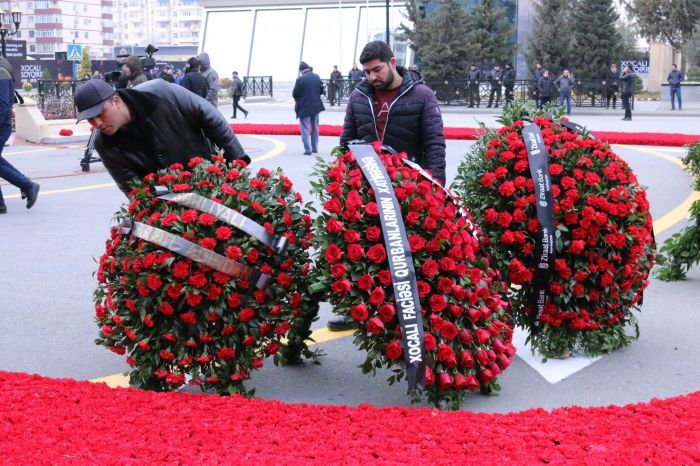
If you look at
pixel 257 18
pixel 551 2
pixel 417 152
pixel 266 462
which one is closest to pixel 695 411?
pixel 266 462

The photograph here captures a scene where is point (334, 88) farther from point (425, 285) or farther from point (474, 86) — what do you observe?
point (425, 285)

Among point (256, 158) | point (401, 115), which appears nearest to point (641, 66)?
point (256, 158)

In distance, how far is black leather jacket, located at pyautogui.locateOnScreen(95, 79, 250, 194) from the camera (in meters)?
5.02

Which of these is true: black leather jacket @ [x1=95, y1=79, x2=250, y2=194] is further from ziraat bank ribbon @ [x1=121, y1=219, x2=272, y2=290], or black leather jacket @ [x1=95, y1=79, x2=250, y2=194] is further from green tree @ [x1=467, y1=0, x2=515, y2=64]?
green tree @ [x1=467, y1=0, x2=515, y2=64]

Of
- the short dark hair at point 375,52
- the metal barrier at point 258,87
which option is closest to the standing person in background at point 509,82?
the metal barrier at point 258,87

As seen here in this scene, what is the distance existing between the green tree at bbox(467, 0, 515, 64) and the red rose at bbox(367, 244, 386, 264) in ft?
129

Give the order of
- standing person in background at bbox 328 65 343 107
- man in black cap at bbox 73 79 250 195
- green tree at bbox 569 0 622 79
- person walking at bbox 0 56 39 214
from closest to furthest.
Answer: man in black cap at bbox 73 79 250 195, person walking at bbox 0 56 39 214, standing person in background at bbox 328 65 343 107, green tree at bbox 569 0 622 79

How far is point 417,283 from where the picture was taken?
430 cm

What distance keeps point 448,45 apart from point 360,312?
3728cm

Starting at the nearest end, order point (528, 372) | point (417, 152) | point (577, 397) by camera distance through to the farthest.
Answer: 1. point (577, 397)
2. point (528, 372)
3. point (417, 152)

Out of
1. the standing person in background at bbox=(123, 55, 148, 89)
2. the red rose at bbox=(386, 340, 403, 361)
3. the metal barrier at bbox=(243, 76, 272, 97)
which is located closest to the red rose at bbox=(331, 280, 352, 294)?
the red rose at bbox=(386, 340, 403, 361)

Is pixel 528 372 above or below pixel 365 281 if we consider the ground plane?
below

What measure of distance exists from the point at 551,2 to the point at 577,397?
40.8 meters

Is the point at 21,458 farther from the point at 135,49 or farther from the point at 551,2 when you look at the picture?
the point at 135,49
